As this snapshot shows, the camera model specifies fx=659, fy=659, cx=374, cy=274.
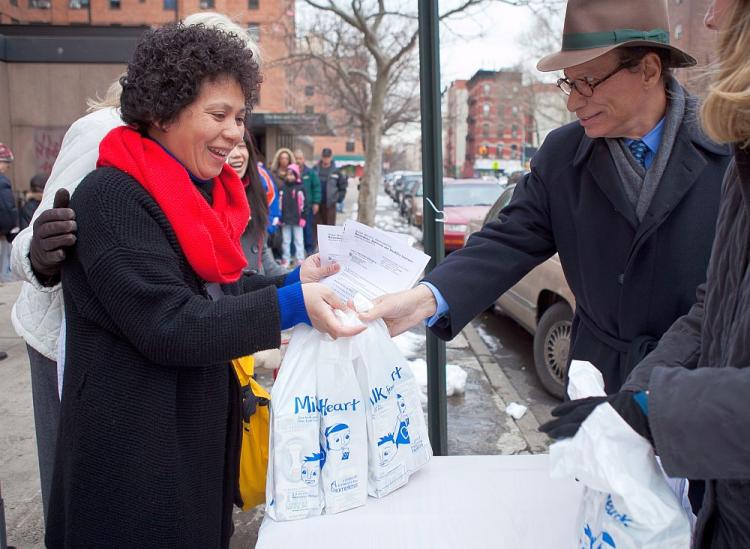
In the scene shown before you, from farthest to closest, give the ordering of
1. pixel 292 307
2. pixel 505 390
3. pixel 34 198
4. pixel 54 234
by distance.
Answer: pixel 34 198 < pixel 505 390 < pixel 292 307 < pixel 54 234

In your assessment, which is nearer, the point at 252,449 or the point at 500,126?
the point at 252,449

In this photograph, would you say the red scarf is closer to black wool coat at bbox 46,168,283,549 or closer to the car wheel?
black wool coat at bbox 46,168,283,549

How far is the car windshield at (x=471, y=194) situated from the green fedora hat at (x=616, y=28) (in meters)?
12.7

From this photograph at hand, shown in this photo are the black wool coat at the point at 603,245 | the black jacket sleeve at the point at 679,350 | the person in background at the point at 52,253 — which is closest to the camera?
the black jacket sleeve at the point at 679,350

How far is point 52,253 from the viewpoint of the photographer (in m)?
1.64

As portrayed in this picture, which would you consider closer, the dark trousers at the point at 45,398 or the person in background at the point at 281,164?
the dark trousers at the point at 45,398

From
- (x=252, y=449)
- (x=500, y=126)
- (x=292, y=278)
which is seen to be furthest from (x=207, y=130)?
(x=500, y=126)

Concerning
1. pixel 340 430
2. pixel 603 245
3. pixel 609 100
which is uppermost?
pixel 609 100

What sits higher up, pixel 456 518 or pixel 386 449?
pixel 386 449

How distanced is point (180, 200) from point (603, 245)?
124cm

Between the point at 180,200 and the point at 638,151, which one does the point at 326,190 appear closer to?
the point at 638,151

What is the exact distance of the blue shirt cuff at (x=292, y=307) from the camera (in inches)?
67.6

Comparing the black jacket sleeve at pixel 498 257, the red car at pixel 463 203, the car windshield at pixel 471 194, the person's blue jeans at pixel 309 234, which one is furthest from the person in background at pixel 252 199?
the car windshield at pixel 471 194

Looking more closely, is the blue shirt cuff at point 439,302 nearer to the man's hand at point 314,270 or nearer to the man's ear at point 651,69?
the man's hand at point 314,270
